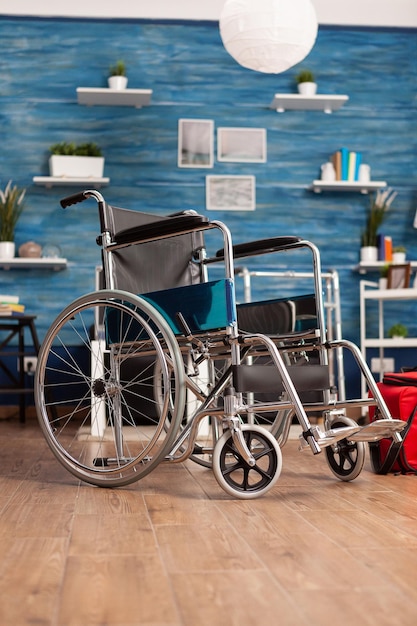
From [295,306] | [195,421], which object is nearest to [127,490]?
[195,421]

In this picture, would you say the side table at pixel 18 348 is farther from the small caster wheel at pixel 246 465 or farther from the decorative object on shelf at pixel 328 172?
the small caster wheel at pixel 246 465

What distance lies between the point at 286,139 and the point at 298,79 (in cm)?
37

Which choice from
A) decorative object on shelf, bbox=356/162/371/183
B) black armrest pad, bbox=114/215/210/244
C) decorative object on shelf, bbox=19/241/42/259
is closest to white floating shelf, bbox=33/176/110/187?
decorative object on shelf, bbox=19/241/42/259

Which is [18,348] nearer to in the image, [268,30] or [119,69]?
[119,69]

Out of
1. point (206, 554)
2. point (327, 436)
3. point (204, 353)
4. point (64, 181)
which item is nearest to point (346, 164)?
point (64, 181)

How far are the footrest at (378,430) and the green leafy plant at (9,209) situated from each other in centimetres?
334

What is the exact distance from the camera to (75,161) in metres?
4.97

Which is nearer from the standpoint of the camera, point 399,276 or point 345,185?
point 399,276

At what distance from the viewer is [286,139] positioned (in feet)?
17.2

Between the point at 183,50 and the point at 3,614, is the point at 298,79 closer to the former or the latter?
the point at 183,50

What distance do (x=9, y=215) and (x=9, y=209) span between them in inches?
1.4

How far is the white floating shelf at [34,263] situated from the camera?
488cm

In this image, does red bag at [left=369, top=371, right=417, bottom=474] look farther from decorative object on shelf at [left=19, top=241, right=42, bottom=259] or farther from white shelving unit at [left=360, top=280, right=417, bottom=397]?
decorative object on shelf at [left=19, top=241, right=42, bottom=259]

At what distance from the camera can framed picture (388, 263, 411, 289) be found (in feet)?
16.1
